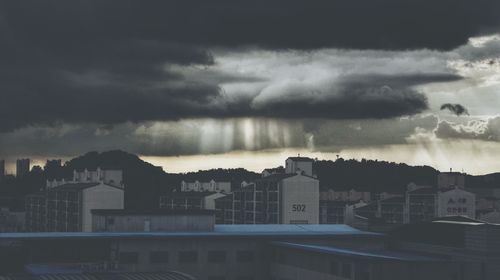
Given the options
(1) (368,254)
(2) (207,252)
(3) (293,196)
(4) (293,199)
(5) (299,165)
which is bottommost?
(2) (207,252)

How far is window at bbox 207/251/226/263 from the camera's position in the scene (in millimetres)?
88062

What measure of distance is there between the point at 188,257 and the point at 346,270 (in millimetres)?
19320

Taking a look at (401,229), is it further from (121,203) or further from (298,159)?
(121,203)

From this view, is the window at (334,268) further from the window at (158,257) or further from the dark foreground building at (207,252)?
the window at (158,257)

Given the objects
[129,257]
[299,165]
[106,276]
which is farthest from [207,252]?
[299,165]

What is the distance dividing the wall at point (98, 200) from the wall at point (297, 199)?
118 ft

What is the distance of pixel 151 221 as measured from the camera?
9475 cm

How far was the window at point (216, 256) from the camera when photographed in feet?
289

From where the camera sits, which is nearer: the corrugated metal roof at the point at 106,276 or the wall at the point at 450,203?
the corrugated metal roof at the point at 106,276

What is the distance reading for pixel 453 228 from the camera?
79.4 metres

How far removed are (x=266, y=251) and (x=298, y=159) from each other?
93387 millimetres

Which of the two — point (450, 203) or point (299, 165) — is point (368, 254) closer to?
point (299, 165)

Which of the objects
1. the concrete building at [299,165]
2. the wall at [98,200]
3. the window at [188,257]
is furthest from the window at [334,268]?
the wall at [98,200]

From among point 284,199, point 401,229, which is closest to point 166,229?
point 401,229
